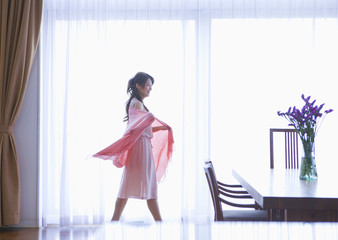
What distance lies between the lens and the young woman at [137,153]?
2.92 m

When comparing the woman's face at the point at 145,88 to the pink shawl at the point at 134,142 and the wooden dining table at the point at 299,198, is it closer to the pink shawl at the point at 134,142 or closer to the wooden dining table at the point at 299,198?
the pink shawl at the point at 134,142

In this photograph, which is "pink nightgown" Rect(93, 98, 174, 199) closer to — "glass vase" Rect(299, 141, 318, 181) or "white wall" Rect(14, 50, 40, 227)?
"white wall" Rect(14, 50, 40, 227)

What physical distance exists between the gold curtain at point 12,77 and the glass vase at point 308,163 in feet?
7.77

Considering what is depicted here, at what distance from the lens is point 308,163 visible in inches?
76.2

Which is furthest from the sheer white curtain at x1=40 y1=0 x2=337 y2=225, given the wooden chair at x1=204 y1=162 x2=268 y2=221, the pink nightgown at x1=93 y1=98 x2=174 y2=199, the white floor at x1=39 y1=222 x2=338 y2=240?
the white floor at x1=39 y1=222 x2=338 y2=240

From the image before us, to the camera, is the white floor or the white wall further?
the white wall

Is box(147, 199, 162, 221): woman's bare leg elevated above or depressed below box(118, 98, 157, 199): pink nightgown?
below

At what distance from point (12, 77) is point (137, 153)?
4.13 ft

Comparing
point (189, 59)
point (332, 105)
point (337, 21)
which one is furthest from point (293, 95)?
point (189, 59)

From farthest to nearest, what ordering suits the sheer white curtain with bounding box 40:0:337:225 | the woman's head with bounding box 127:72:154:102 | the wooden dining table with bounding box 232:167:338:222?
the sheer white curtain with bounding box 40:0:337:225 → the woman's head with bounding box 127:72:154:102 → the wooden dining table with bounding box 232:167:338:222

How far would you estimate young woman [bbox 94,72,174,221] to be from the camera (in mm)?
2924

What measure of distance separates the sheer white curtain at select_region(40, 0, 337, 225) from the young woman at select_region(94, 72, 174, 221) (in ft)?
1.21

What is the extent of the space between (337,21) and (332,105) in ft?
2.45

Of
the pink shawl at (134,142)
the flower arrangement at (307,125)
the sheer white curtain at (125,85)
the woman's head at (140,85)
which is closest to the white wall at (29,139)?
the sheer white curtain at (125,85)
